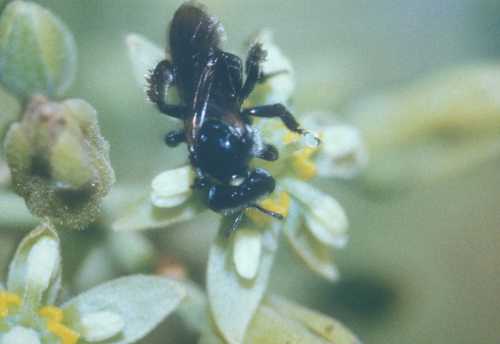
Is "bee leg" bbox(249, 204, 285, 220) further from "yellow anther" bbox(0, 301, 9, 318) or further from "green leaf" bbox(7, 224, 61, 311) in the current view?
"yellow anther" bbox(0, 301, 9, 318)

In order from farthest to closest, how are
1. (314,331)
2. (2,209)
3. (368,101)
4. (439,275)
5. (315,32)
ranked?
(315,32), (439,275), (368,101), (2,209), (314,331)

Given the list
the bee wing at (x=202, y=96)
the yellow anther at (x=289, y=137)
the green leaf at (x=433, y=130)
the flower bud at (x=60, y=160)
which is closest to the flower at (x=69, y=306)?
the flower bud at (x=60, y=160)

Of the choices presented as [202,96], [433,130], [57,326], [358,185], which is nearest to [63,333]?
[57,326]

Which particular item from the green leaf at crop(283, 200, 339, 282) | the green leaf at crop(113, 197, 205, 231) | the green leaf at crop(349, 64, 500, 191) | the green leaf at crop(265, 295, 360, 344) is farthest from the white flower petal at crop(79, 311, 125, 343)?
the green leaf at crop(349, 64, 500, 191)

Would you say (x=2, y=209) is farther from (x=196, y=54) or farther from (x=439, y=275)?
(x=439, y=275)

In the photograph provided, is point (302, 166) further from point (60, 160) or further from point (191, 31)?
point (60, 160)

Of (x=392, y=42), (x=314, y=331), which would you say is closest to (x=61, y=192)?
(x=314, y=331)

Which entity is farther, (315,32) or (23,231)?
(315,32)
